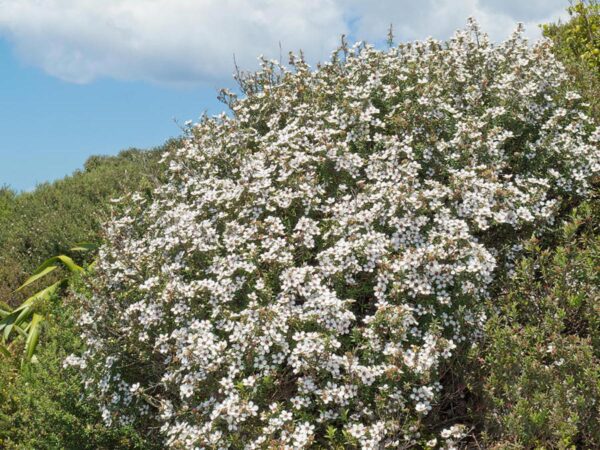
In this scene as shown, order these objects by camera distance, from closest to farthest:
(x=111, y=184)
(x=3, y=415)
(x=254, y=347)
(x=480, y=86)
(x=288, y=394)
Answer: (x=254, y=347) < (x=288, y=394) < (x=3, y=415) < (x=480, y=86) < (x=111, y=184)

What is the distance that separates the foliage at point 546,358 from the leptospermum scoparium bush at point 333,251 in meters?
0.31

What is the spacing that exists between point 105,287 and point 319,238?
2315 mm

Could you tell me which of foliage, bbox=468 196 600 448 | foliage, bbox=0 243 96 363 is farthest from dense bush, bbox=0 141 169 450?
foliage, bbox=468 196 600 448

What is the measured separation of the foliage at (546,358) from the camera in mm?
4773

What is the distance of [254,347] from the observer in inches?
191

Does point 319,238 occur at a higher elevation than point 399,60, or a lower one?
lower

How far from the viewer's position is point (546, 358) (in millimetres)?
5547

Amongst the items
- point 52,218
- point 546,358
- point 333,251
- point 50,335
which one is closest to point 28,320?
point 50,335

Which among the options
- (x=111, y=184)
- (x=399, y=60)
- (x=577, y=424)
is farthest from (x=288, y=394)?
(x=111, y=184)

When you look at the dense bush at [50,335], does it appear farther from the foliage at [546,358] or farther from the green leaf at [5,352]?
the foliage at [546,358]

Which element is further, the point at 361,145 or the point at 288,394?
the point at 361,145

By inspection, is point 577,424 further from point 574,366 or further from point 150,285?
point 150,285

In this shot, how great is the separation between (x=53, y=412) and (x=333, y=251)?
318cm

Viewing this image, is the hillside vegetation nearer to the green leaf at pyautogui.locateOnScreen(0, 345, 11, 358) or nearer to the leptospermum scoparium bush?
the leptospermum scoparium bush
